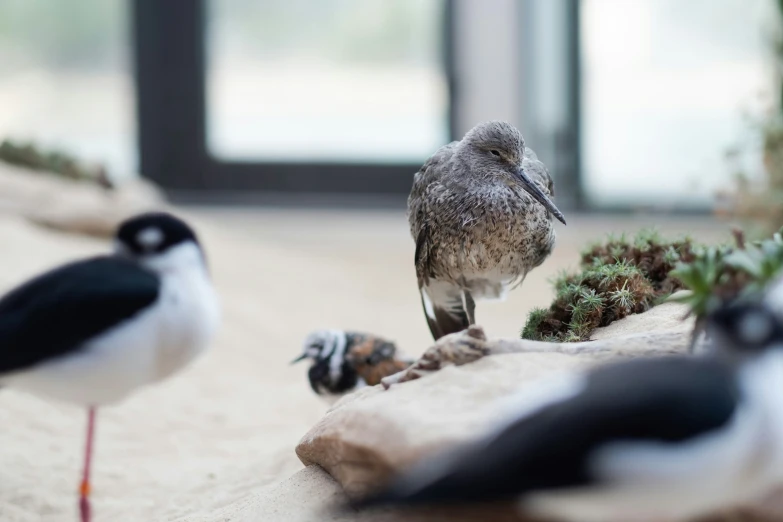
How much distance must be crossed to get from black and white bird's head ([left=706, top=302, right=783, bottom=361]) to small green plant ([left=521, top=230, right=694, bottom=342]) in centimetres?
94

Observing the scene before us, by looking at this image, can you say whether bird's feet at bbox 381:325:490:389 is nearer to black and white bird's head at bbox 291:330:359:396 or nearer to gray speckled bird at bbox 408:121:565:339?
gray speckled bird at bbox 408:121:565:339

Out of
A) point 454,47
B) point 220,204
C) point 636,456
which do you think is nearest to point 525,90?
point 454,47

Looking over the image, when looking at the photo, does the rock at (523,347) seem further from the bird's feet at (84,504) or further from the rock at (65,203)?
the rock at (65,203)

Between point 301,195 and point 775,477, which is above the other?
point 775,477

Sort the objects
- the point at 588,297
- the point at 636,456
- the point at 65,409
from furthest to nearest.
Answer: the point at 65,409 < the point at 588,297 < the point at 636,456

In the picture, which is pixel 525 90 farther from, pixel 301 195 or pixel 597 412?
pixel 597 412

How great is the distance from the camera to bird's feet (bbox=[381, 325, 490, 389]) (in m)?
2.25

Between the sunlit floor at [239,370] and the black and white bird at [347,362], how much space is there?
0.71 feet

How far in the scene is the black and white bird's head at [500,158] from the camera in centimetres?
273

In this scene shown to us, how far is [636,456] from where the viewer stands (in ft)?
4.98

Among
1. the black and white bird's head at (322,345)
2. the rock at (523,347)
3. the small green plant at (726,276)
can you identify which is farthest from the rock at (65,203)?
the small green plant at (726,276)

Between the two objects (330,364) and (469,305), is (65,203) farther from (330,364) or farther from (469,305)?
(469,305)

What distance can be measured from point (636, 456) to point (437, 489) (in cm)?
31

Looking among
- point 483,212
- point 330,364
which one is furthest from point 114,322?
point 330,364
